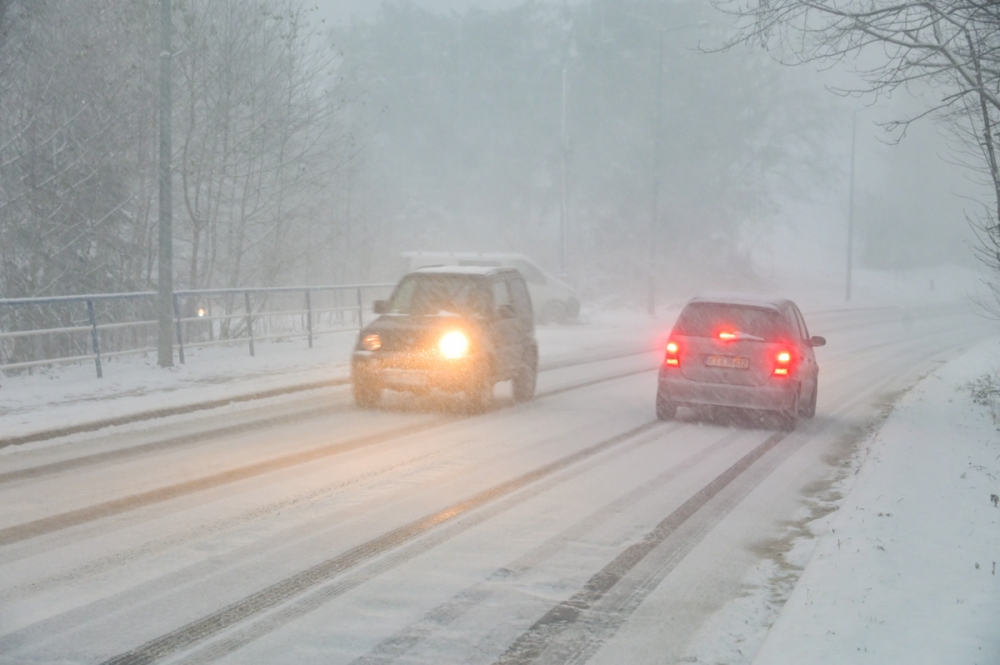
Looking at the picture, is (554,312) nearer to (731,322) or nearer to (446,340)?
(446,340)

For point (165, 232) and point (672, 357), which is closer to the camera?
point (672, 357)

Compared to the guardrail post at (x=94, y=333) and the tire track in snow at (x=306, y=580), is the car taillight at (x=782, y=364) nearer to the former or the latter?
the tire track in snow at (x=306, y=580)

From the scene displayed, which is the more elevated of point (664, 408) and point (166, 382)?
point (166, 382)

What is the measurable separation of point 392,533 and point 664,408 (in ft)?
20.7

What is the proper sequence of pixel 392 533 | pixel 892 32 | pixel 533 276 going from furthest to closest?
pixel 533 276 < pixel 892 32 < pixel 392 533

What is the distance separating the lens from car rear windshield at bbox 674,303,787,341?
11891 millimetres

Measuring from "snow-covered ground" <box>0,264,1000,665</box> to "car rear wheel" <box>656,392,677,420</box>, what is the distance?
2.44 metres

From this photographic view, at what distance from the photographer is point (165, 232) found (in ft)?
52.9

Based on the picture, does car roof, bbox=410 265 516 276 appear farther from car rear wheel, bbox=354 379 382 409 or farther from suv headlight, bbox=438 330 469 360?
car rear wheel, bbox=354 379 382 409

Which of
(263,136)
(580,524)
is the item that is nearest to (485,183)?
(263,136)

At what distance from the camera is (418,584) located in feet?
18.2

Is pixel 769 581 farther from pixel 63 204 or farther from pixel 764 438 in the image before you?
pixel 63 204

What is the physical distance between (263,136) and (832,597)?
70.5 feet

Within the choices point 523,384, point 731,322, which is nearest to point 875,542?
point 731,322
